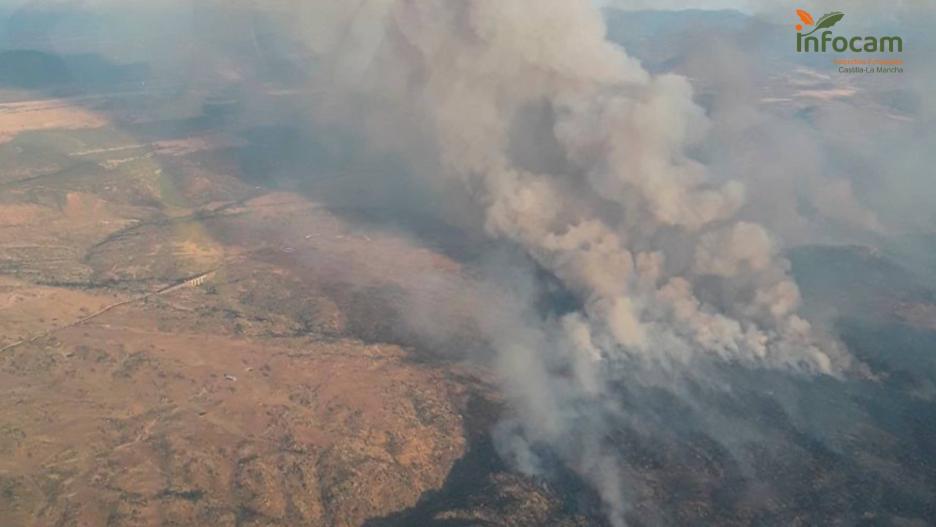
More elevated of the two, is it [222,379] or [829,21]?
[829,21]

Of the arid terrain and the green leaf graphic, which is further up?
the green leaf graphic

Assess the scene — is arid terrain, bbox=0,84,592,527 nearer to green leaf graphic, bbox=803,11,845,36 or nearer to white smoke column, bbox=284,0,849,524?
white smoke column, bbox=284,0,849,524

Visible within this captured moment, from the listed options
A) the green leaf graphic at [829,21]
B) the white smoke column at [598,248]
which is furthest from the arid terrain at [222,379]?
the green leaf graphic at [829,21]

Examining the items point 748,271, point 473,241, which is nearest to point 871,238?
point 748,271

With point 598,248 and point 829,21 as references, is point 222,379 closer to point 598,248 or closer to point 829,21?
point 598,248

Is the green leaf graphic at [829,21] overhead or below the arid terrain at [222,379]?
overhead

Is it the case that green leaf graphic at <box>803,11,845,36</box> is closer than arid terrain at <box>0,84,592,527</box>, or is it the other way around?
arid terrain at <box>0,84,592,527</box>

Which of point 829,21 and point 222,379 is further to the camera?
point 829,21

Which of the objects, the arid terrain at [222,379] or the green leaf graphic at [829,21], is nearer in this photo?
the arid terrain at [222,379]

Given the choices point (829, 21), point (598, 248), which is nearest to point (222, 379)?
point (598, 248)

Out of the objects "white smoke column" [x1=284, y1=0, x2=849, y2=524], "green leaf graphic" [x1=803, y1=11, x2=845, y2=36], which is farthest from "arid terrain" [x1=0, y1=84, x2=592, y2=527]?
"green leaf graphic" [x1=803, y1=11, x2=845, y2=36]

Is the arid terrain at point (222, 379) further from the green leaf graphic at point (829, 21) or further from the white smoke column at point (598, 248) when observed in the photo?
the green leaf graphic at point (829, 21)
